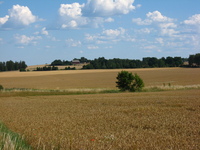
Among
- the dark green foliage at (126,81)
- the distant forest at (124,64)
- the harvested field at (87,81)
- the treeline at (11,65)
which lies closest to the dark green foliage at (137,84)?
the dark green foliage at (126,81)

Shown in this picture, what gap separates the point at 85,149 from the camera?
28.5 feet

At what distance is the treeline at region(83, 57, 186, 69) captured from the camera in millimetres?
159575

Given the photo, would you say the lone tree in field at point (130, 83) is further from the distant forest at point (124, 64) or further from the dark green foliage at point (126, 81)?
the distant forest at point (124, 64)

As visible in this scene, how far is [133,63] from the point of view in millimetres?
161500

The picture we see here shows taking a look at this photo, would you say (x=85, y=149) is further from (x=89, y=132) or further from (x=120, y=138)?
(x=89, y=132)

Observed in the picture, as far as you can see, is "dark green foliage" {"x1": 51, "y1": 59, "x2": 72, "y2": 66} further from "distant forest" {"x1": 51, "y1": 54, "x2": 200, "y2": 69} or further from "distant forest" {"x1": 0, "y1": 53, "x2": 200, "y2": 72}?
"distant forest" {"x1": 51, "y1": 54, "x2": 200, "y2": 69}

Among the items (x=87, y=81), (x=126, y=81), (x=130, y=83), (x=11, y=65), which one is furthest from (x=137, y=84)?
(x=11, y=65)

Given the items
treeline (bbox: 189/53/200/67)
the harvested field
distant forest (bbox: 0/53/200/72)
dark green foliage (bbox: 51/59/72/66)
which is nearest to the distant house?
dark green foliage (bbox: 51/59/72/66)

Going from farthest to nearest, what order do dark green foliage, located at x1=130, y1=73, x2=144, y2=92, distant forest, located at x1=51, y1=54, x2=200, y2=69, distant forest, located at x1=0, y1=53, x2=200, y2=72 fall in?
distant forest, located at x1=51, y1=54, x2=200, y2=69, distant forest, located at x1=0, y1=53, x2=200, y2=72, dark green foliage, located at x1=130, y1=73, x2=144, y2=92

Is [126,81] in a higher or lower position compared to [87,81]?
higher

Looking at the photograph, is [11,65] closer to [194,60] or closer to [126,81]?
[194,60]

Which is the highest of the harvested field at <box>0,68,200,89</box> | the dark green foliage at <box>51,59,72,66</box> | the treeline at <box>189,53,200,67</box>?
the dark green foliage at <box>51,59,72,66</box>

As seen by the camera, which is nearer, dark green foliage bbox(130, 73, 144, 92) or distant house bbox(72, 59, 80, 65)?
dark green foliage bbox(130, 73, 144, 92)

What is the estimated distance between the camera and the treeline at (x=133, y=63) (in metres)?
160
